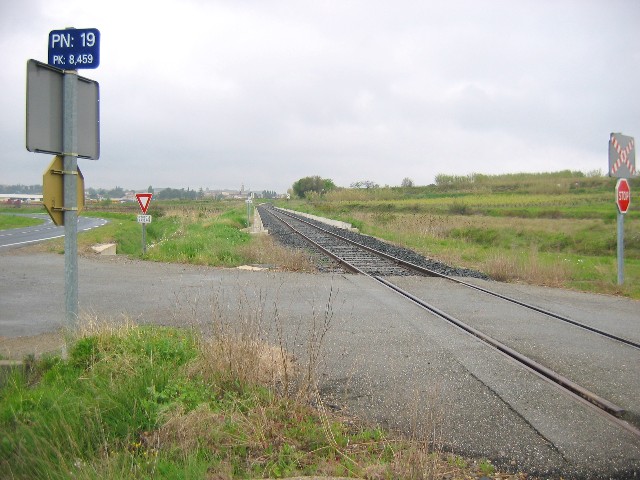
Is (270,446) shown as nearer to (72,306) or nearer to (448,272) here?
(72,306)

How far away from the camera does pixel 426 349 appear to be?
6914mm

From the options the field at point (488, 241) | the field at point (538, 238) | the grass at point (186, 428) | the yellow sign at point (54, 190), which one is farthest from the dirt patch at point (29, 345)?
the field at point (538, 238)

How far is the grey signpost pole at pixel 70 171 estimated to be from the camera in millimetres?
5418

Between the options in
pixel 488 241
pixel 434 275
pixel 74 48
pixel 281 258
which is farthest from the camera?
pixel 488 241

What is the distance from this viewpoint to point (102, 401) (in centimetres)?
458

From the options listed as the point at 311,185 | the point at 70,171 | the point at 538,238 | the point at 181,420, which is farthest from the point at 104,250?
the point at 311,185

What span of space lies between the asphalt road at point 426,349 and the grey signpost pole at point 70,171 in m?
1.33

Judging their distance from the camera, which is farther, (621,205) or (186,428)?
(621,205)

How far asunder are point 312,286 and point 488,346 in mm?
5910

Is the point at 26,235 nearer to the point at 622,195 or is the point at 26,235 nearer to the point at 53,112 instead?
the point at 53,112

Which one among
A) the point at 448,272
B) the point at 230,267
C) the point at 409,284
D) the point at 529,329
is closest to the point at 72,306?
the point at 529,329

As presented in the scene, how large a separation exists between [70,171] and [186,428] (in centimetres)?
290

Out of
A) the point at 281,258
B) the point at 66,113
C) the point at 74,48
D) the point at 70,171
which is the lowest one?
the point at 281,258

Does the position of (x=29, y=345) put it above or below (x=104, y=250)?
below
